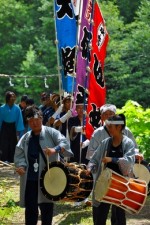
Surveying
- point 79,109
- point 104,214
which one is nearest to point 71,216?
point 79,109

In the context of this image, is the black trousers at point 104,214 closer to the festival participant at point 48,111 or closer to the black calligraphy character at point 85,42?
the black calligraphy character at point 85,42

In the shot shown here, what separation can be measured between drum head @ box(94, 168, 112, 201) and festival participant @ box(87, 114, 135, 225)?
135 millimetres

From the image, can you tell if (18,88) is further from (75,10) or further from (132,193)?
(132,193)

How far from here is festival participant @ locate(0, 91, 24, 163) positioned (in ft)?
48.2

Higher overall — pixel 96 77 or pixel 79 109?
pixel 96 77

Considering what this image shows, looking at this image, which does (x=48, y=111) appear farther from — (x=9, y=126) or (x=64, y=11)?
(x=64, y=11)

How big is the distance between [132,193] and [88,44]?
10.4 feet

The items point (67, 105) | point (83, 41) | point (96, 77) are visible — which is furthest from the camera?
point (67, 105)

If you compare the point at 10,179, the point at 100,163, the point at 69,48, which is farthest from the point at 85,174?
the point at 10,179

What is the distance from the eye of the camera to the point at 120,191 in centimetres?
699

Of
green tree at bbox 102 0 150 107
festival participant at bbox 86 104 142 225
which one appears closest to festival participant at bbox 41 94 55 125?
festival participant at bbox 86 104 142 225

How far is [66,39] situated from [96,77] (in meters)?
1.43

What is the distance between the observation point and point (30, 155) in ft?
25.1

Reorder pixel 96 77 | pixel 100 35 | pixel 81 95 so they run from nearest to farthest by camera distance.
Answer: pixel 96 77, pixel 100 35, pixel 81 95
